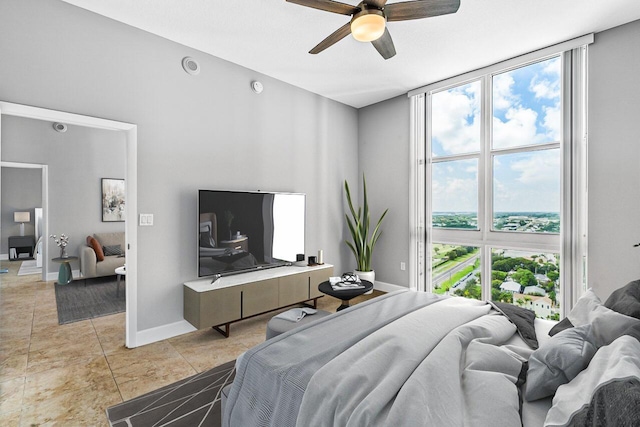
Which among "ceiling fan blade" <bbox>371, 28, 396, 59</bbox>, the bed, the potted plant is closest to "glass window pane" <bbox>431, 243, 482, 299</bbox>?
the potted plant

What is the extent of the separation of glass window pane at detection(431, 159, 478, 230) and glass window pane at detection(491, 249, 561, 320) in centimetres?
51

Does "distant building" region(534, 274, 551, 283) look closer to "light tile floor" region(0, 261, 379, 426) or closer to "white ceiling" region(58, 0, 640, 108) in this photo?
"white ceiling" region(58, 0, 640, 108)

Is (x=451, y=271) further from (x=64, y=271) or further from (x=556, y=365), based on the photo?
(x=64, y=271)

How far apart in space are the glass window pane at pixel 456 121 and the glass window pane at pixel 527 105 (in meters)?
0.22

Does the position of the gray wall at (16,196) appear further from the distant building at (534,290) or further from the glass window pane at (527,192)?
the distant building at (534,290)

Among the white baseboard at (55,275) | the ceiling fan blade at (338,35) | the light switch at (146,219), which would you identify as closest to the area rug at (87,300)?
the white baseboard at (55,275)

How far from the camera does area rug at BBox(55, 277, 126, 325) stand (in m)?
3.61

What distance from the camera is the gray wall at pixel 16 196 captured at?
678 centimetres

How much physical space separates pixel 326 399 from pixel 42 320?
384 cm

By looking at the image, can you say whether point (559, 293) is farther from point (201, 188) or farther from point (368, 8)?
point (201, 188)

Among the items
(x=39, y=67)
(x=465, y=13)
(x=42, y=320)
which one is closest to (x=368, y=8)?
(x=465, y=13)

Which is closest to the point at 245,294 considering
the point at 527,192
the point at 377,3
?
the point at 377,3

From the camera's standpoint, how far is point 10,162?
496 centimetres

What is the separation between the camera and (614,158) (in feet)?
Answer: 9.20
